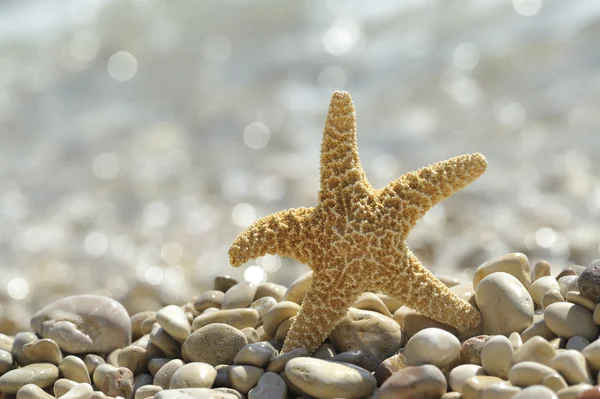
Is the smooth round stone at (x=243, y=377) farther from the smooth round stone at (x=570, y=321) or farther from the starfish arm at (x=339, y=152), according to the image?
the smooth round stone at (x=570, y=321)

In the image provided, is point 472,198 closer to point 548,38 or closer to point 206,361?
point 548,38

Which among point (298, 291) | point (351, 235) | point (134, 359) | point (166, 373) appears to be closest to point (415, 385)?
point (351, 235)

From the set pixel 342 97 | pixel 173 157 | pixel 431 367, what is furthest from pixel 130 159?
pixel 431 367

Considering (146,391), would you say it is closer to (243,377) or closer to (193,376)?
(193,376)

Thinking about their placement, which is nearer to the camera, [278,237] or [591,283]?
[591,283]

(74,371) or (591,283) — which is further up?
(591,283)

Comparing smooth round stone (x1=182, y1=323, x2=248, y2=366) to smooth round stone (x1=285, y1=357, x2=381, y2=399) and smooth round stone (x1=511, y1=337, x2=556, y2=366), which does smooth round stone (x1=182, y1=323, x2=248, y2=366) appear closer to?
smooth round stone (x1=285, y1=357, x2=381, y2=399)

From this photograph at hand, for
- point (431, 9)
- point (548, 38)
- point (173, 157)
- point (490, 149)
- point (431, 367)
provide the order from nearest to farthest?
point (431, 367) < point (490, 149) < point (173, 157) < point (548, 38) < point (431, 9)

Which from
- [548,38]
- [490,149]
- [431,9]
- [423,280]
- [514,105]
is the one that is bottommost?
[423,280]
